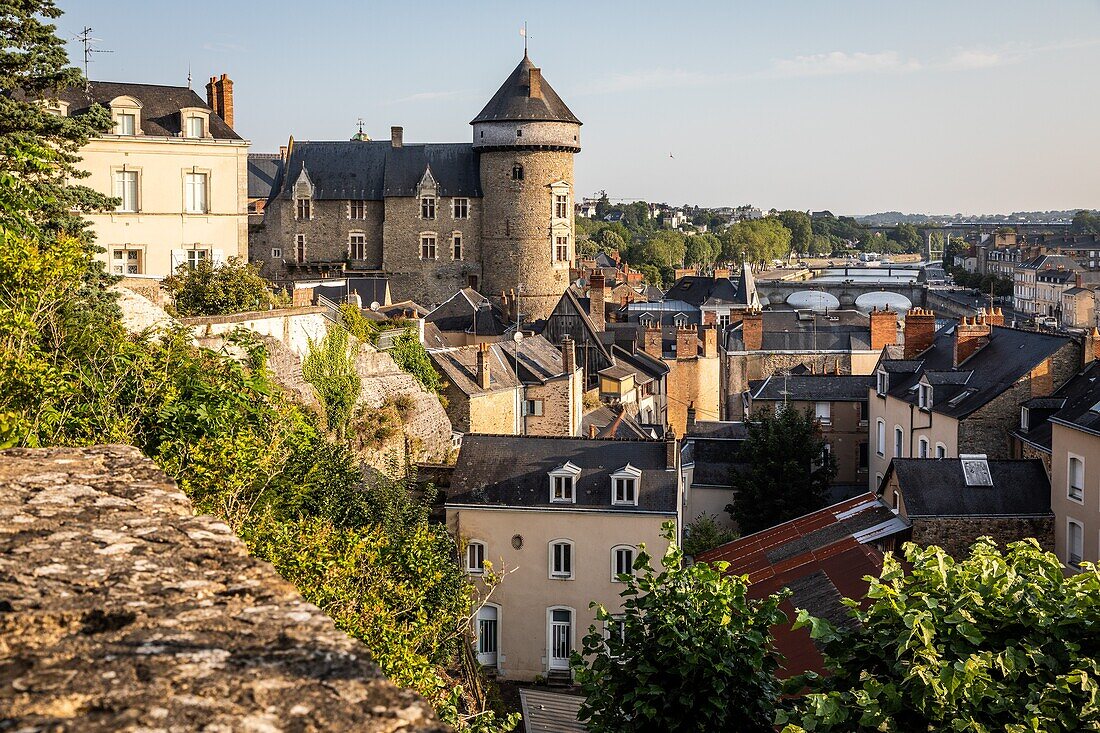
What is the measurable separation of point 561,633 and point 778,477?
338 inches

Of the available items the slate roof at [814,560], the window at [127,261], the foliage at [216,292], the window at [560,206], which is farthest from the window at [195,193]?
the window at [560,206]

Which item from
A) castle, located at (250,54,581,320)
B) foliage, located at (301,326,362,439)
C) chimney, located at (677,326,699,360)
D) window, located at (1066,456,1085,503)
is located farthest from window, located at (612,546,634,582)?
castle, located at (250,54,581,320)

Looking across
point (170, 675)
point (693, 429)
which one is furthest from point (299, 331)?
point (170, 675)

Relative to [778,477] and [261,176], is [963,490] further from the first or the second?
[261,176]

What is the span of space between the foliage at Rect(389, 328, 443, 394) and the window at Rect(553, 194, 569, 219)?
92.2 feet

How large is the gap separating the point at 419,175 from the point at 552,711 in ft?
147

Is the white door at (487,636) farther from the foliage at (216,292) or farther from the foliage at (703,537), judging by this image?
the foliage at (216,292)

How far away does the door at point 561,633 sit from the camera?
25.5 meters

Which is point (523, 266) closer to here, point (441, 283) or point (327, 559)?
point (441, 283)

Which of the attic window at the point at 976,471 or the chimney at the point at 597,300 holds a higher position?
the chimney at the point at 597,300

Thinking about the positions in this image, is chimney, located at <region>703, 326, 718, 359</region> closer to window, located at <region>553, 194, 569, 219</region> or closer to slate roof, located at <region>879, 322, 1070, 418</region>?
window, located at <region>553, 194, 569, 219</region>

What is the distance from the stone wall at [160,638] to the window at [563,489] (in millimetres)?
20839

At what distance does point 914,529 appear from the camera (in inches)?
960

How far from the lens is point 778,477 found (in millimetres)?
31438
